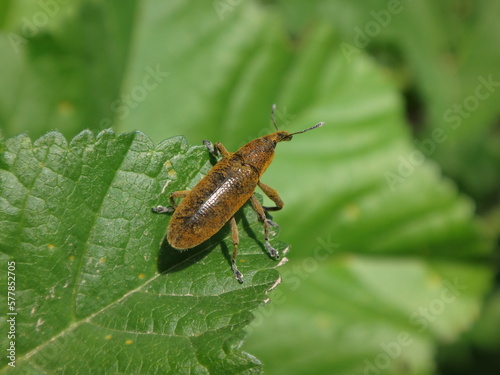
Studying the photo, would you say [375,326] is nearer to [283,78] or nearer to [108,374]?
[283,78]

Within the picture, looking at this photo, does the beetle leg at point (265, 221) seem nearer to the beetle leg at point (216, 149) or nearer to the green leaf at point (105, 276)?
the green leaf at point (105, 276)

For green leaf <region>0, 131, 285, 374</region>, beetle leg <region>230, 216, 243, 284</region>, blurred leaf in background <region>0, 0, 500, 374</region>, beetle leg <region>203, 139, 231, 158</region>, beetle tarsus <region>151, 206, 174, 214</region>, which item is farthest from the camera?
blurred leaf in background <region>0, 0, 500, 374</region>

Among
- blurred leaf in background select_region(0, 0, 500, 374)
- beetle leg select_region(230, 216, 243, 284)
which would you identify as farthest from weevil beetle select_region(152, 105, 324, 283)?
blurred leaf in background select_region(0, 0, 500, 374)

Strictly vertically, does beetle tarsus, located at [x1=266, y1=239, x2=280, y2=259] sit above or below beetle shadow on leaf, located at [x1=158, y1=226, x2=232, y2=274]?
below

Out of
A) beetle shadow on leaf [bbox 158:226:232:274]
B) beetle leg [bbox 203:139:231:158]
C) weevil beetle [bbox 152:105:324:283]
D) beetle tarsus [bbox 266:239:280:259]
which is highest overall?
beetle leg [bbox 203:139:231:158]

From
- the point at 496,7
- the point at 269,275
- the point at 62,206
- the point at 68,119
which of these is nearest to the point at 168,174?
the point at 62,206

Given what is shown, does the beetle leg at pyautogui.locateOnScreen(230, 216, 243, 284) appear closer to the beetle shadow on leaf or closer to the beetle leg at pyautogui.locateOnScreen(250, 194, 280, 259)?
the beetle shadow on leaf
